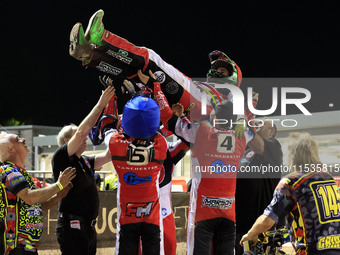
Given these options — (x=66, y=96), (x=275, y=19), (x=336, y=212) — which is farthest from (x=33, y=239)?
(x=66, y=96)

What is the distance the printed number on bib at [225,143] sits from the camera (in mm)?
5133

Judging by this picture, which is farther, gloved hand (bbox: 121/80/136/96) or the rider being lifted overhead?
gloved hand (bbox: 121/80/136/96)

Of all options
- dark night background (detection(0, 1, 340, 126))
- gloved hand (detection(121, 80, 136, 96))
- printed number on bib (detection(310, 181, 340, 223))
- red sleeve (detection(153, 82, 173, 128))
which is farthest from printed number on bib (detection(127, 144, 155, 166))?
dark night background (detection(0, 1, 340, 126))

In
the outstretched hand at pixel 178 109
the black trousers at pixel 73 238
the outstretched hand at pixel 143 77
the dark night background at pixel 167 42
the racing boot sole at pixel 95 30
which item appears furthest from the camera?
the dark night background at pixel 167 42

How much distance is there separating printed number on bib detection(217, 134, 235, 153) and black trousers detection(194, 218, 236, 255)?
2.18 ft

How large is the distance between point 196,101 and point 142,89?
26.0 inches

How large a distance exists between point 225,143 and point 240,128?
10.3 inches

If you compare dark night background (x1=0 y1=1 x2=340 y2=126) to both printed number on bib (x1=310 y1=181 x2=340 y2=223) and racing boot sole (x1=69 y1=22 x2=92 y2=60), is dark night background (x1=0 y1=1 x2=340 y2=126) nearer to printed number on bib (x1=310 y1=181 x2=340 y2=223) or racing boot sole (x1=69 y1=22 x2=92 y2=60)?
racing boot sole (x1=69 y1=22 x2=92 y2=60)

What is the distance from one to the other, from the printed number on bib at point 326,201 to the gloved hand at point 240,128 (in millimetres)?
1290

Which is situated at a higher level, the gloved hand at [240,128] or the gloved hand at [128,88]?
the gloved hand at [128,88]

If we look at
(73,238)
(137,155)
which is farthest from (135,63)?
(73,238)

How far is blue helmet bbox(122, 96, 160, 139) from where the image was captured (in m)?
4.55

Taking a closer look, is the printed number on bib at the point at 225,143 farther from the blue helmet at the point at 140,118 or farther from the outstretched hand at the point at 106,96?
the outstretched hand at the point at 106,96

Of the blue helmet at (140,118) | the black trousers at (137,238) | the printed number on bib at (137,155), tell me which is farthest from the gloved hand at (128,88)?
the black trousers at (137,238)
